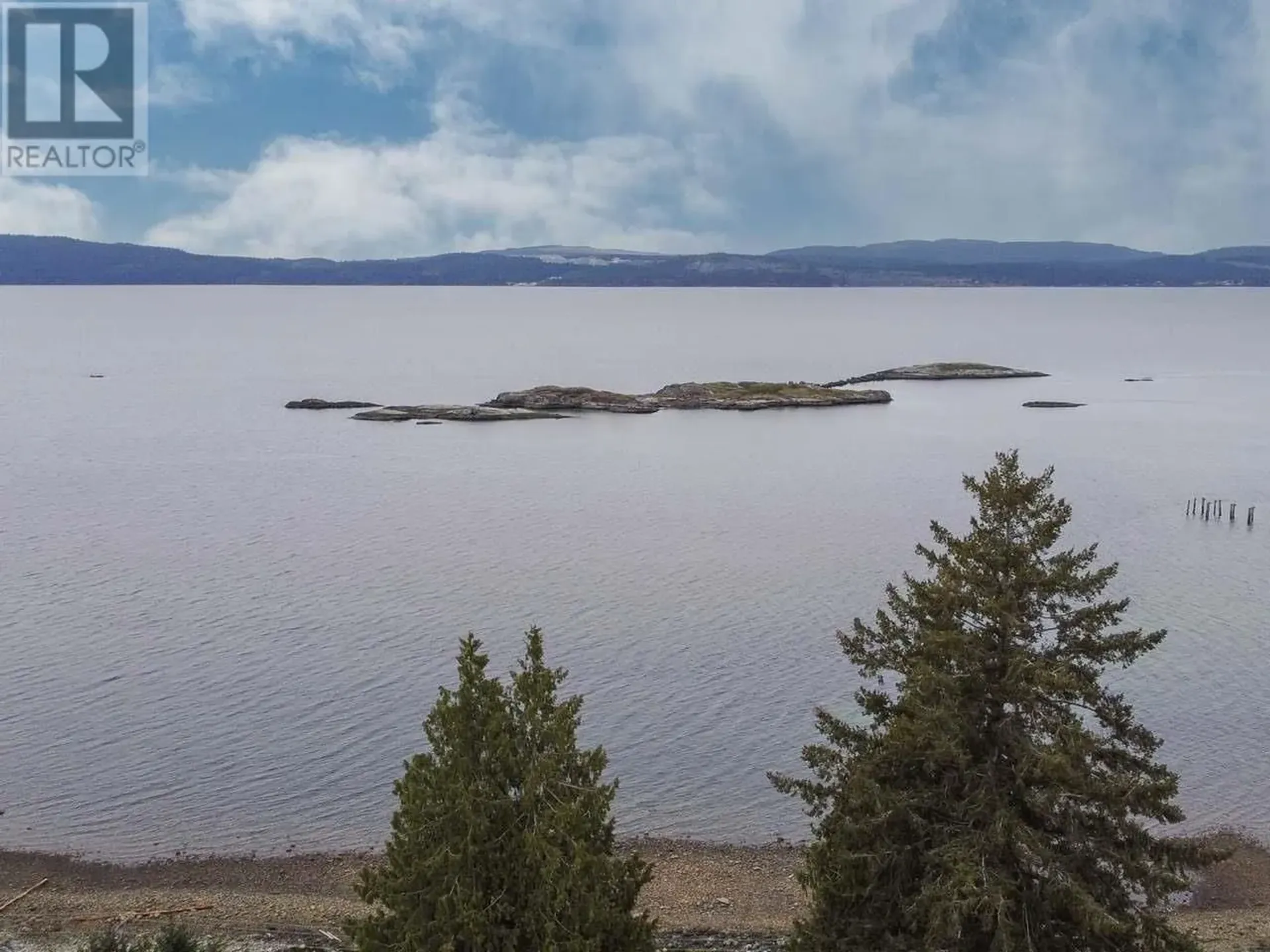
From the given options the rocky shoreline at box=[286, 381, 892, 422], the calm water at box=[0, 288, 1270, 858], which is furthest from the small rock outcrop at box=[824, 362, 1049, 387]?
the calm water at box=[0, 288, 1270, 858]

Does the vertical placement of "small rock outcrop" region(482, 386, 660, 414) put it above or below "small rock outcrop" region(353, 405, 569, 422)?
above

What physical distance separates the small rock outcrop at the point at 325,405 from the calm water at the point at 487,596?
1179cm

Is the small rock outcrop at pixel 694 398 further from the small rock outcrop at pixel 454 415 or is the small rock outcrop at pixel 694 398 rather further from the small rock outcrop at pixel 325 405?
the small rock outcrop at pixel 325 405

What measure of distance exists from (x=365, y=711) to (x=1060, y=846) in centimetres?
2814

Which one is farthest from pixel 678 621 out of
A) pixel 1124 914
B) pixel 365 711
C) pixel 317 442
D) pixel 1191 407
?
pixel 1191 407

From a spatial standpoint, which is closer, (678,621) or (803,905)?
(803,905)

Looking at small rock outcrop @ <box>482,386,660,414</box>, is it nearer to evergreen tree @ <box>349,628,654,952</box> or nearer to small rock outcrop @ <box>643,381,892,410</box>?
small rock outcrop @ <box>643,381,892,410</box>

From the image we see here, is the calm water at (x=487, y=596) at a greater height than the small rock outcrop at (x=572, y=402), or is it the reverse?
the small rock outcrop at (x=572, y=402)

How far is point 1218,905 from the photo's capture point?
31469mm

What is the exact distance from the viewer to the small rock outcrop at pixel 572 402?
131250mm

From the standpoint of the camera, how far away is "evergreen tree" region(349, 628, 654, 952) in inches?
684

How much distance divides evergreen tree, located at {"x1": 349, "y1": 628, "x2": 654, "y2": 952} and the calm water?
17106 millimetres

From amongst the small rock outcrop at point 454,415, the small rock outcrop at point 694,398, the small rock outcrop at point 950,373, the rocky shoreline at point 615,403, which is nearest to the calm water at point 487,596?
the small rock outcrop at point 454,415

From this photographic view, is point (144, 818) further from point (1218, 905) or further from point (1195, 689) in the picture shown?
point (1195, 689)
